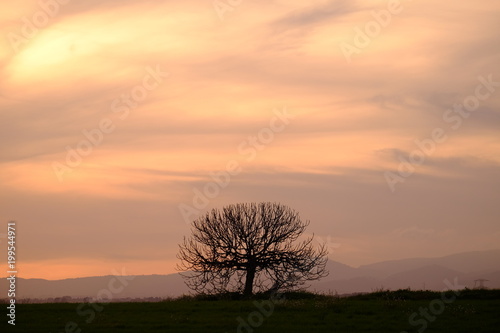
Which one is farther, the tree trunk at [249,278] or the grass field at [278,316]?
the tree trunk at [249,278]

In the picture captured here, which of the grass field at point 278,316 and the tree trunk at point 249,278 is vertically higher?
the tree trunk at point 249,278

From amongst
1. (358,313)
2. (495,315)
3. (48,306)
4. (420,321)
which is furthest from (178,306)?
(495,315)

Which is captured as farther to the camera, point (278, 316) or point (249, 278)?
point (249, 278)

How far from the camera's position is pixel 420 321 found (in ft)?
96.5

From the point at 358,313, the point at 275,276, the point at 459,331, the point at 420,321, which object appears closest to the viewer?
the point at 459,331

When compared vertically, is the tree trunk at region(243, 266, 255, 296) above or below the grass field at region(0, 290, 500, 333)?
above

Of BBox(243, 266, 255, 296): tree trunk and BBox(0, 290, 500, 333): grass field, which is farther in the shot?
BBox(243, 266, 255, 296): tree trunk

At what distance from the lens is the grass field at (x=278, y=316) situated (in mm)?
28875

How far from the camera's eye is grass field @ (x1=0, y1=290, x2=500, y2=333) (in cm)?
2888

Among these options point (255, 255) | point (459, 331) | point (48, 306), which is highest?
point (255, 255)

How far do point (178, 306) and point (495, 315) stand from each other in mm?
16827

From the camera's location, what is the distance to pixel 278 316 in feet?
105

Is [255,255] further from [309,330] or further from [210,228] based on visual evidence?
[309,330]

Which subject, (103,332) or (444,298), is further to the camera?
(444,298)
